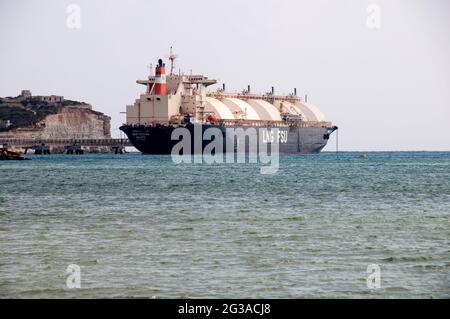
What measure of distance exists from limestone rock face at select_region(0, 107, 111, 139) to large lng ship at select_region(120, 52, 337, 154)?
60366 millimetres

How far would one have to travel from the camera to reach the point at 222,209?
28438mm

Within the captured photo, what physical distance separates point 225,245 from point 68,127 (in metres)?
155

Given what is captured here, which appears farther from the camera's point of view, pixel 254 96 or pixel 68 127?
pixel 68 127

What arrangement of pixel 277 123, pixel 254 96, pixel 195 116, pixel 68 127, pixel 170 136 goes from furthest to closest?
pixel 68 127 → pixel 254 96 → pixel 277 123 → pixel 195 116 → pixel 170 136

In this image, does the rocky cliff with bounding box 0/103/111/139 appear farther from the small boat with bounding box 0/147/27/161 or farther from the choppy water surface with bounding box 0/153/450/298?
the choppy water surface with bounding box 0/153/450/298

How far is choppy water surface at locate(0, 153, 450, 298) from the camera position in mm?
14500

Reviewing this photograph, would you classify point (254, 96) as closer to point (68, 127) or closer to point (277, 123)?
point (277, 123)

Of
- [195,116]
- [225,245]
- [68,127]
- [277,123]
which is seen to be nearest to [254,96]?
[277,123]

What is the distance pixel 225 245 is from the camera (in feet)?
63.1

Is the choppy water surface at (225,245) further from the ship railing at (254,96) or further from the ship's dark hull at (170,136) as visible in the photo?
the ship railing at (254,96)
